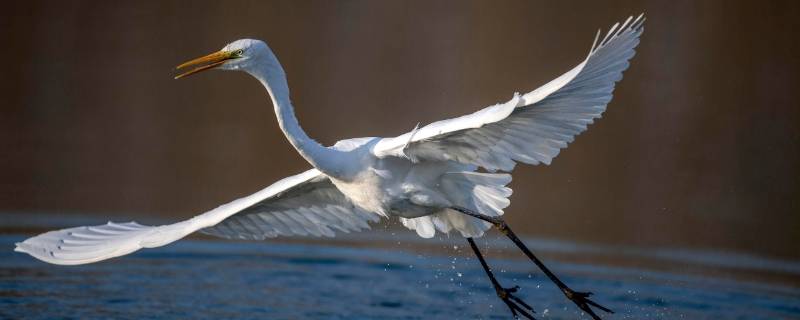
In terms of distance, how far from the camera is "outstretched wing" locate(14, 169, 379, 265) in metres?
6.43

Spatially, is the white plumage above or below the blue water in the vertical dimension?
above

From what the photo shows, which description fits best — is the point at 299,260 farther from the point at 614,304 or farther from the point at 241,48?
the point at 241,48

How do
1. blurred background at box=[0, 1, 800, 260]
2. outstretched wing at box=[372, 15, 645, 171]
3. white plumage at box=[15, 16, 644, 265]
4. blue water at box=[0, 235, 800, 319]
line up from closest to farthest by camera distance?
outstretched wing at box=[372, 15, 645, 171]
white plumage at box=[15, 16, 644, 265]
blue water at box=[0, 235, 800, 319]
blurred background at box=[0, 1, 800, 260]

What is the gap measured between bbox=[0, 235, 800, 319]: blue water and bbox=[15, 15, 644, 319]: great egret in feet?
2.77

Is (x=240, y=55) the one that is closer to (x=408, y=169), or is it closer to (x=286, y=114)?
(x=286, y=114)

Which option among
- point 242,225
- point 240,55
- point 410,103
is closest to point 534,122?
point 240,55

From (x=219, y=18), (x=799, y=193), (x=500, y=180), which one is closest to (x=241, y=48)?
(x=500, y=180)

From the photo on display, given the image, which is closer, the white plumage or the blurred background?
the white plumage

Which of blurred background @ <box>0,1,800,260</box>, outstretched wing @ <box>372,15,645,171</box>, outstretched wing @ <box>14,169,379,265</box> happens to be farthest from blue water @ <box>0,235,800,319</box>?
outstretched wing @ <box>372,15,645,171</box>

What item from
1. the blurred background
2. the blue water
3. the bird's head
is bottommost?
the blue water

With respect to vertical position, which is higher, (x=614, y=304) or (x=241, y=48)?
(x=241, y=48)

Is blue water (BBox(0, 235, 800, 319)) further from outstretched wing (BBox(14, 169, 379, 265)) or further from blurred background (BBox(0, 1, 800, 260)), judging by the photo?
blurred background (BBox(0, 1, 800, 260))

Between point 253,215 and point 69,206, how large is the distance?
381cm

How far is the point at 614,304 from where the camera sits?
8.42 meters
